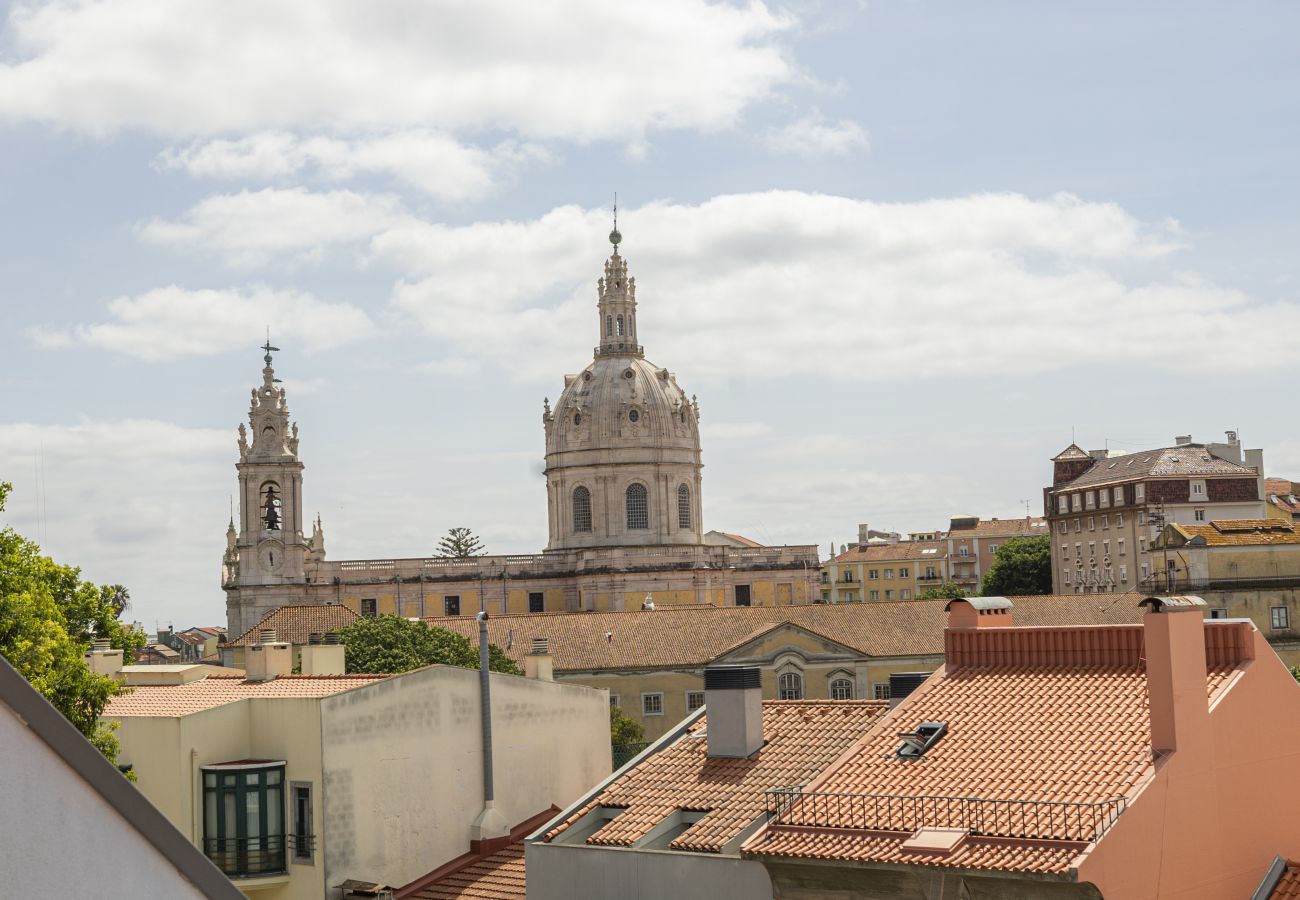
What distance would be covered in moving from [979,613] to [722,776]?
4048 millimetres

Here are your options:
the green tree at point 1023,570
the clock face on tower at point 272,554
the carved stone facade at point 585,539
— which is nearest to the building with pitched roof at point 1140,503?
the green tree at point 1023,570

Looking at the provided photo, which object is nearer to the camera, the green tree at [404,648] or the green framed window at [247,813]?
the green framed window at [247,813]

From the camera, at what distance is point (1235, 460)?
108m

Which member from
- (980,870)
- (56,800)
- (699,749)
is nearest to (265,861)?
(699,749)

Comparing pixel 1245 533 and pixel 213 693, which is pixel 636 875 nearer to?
pixel 213 693

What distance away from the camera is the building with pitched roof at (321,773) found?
2538 cm

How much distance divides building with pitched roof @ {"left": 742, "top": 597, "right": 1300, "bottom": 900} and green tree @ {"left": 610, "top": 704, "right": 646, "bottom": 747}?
43.8m

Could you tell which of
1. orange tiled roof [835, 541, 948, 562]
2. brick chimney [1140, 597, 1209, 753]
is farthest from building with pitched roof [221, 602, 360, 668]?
orange tiled roof [835, 541, 948, 562]

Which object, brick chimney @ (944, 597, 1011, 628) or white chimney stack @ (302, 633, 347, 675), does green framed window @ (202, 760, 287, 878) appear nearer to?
white chimney stack @ (302, 633, 347, 675)

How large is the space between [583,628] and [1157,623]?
5748 cm

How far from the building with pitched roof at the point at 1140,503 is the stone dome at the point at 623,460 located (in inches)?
983

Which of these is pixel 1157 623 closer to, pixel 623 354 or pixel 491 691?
pixel 491 691

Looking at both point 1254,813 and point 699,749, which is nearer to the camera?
point 1254,813

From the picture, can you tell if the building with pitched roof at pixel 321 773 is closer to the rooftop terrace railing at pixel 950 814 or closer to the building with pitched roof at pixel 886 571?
the rooftop terrace railing at pixel 950 814
